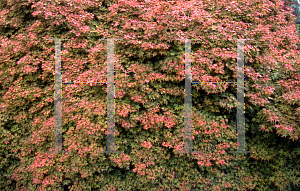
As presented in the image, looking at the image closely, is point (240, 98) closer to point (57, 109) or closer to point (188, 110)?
point (188, 110)

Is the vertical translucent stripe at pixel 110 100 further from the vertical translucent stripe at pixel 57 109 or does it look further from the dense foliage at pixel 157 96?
the vertical translucent stripe at pixel 57 109

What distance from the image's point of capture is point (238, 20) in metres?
3.81

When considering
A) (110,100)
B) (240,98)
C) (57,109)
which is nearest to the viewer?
(110,100)

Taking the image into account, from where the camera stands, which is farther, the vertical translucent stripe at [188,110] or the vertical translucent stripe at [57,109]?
the vertical translucent stripe at [57,109]

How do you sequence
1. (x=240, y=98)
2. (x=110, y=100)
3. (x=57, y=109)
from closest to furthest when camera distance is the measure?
(x=110, y=100)
(x=240, y=98)
(x=57, y=109)

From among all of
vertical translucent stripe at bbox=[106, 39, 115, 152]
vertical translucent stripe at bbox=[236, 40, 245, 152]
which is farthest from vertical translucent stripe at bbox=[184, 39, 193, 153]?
vertical translucent stripe at bbox=[106, 39, 115, 152]

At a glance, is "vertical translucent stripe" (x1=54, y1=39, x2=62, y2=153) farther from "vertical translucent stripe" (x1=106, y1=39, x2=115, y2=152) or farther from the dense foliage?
"vertical translucent stripe" (x1=106, y1=39, x2=115, y2=152)

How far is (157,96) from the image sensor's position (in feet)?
11.8

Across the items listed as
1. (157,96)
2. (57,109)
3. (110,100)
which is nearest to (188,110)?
(157,96)

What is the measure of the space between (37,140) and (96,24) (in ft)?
9.89

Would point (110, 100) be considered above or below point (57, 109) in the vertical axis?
above

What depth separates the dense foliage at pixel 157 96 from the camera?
3.51 m

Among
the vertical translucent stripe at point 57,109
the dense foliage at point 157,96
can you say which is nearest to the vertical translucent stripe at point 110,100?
the dense foliage at point 157,96

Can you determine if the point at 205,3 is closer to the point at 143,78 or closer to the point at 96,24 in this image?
the point at 143,78
